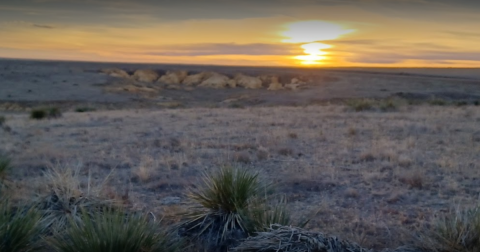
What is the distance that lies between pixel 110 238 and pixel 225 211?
189cm

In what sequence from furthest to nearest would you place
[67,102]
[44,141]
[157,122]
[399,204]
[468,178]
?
[67,102], [157,122], [44,141], [468,178], [399,204]

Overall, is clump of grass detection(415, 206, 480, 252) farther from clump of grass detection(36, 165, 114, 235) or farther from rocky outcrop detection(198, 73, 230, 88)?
rocky outcrop detection(198, 73, 230, 88)

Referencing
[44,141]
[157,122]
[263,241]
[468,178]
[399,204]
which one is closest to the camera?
[263,241]

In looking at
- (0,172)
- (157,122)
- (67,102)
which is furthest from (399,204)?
(67,102)

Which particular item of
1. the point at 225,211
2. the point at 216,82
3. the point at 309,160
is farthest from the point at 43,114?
the point at 216,82

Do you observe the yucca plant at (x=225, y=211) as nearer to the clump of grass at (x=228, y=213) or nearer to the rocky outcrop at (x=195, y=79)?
the clump of grass at (x=228, y=213)

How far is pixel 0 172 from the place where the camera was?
8.69 m

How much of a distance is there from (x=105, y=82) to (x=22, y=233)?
195ft

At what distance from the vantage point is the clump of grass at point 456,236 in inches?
185

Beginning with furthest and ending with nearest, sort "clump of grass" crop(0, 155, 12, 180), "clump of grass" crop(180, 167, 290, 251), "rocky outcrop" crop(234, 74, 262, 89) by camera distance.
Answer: "rocky outcrop" crop(234, 74, 262, 89) < "clump of grass" crop(0, 155, 12, 180) < "clump of grass" crop(180, 167, 290, 251)

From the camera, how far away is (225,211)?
5.96m

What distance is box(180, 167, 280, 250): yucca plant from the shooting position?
5.50 m

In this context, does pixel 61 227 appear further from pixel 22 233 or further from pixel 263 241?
pixel 263 241

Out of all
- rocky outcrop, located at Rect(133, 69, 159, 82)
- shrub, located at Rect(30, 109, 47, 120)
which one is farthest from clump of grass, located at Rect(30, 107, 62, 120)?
rocky outcrop, located at Rect(133, 69, 159, 82)
